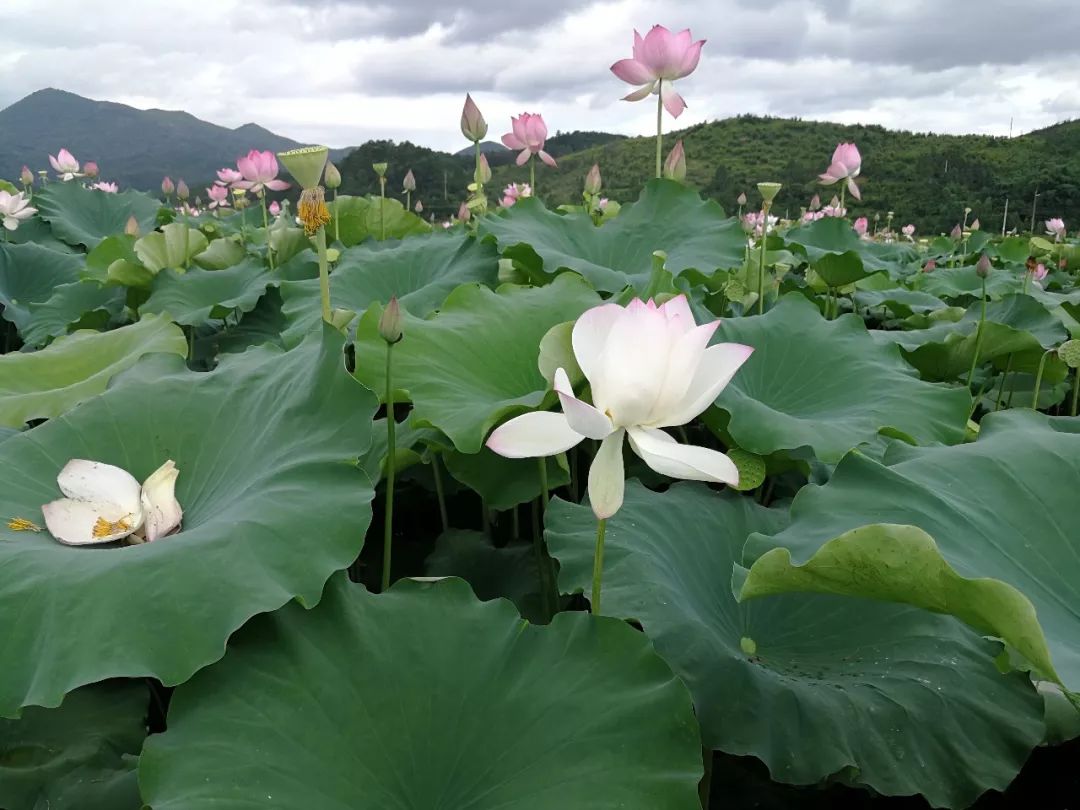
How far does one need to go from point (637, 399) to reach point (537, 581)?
2.03ft

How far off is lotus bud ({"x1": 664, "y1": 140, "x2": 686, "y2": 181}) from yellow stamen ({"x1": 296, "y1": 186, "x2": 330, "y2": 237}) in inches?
49.9

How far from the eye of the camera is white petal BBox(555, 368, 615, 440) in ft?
2.00

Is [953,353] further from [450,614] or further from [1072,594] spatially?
[450,614]

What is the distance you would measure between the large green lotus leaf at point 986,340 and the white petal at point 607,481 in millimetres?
1139

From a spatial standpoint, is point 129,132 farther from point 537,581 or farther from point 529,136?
A: point 537,581

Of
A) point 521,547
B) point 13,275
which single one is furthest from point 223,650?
point 13,275

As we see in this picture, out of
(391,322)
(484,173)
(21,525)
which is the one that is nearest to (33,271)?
(484,173)

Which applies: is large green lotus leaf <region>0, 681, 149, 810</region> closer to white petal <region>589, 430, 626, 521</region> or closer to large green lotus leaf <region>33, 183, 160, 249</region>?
white petal <region>589, 430, 626, 521</region>

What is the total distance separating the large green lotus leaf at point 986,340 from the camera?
70.1 inches

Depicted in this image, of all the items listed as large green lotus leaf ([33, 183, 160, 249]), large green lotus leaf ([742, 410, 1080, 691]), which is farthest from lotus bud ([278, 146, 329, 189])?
large green lotus leaf ([33, 183, 160, 249])

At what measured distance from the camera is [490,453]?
119 centimetres

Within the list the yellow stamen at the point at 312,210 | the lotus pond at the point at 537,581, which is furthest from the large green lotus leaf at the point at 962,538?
the yellow stamen at the point at 312,210

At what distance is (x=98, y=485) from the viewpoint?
905 mm

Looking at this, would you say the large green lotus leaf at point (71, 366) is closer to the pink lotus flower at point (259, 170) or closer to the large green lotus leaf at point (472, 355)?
the large green lotus leaf at point (472, 355)
